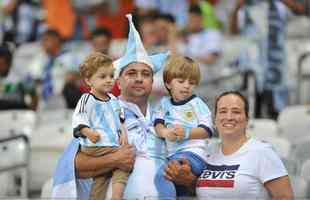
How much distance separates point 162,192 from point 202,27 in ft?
16.7

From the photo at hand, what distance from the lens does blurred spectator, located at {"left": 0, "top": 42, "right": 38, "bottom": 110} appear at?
848 centimetres

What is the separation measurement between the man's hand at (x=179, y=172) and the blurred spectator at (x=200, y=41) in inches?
172

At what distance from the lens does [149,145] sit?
4227 mm

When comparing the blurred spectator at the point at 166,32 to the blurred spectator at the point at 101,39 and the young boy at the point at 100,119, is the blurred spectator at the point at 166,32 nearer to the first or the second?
the blurred spectator at the point at 101,39

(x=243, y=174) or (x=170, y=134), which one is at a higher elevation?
(x=170, y=134)

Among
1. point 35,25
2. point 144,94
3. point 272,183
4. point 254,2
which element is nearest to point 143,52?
point 144,94

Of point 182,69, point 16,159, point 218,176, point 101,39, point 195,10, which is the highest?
point 195,10

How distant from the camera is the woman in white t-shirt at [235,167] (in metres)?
4.19

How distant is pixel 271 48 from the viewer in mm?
8977

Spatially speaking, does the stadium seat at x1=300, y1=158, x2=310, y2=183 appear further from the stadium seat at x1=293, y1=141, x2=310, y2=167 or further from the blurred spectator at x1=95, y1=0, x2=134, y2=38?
the blurred spectator at x1=95, y1=0, x2=134, y2=38

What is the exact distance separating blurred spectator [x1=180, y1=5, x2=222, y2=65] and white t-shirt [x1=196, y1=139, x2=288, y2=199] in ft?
14.1

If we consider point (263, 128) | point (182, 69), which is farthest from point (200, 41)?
point (182, 69)

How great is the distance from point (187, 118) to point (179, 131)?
111 millimetres

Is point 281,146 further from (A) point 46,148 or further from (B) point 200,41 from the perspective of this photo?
(B) point 200,41
